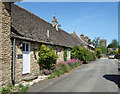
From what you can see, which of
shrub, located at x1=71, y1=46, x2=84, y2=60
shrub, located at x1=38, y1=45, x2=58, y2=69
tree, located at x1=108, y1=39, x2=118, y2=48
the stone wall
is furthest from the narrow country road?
tree, located at x1=108, y1=39, x2=118, y2=48

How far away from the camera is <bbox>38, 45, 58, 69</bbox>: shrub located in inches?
411

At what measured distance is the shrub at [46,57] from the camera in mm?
10452

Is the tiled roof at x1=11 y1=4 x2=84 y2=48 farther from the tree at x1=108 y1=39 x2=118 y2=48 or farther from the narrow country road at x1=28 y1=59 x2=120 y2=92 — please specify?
the tree at x1=108 y1=39 x2=118 y2=48

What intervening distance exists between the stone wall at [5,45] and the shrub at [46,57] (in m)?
3.59

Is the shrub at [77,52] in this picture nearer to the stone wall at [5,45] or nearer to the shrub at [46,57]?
→ the shrub at [46,57]

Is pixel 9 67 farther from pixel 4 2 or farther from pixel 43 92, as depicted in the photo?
pixel 4 2

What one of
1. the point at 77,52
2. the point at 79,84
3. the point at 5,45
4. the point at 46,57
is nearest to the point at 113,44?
the point at 77,52

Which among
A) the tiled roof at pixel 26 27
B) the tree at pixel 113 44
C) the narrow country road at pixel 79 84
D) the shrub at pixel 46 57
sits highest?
the tree at pixel 113 44

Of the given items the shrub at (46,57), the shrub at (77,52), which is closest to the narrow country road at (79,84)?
the shrub at (46,57)

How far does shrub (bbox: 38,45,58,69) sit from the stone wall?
3588 mm

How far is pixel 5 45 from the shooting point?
22.9 feet

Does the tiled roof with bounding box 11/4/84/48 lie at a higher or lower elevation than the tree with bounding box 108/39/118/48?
lower

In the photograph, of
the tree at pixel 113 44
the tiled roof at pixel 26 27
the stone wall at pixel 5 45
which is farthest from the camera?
the tree at pixel 113 44

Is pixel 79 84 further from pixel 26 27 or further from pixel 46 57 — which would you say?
pixel 26 27
